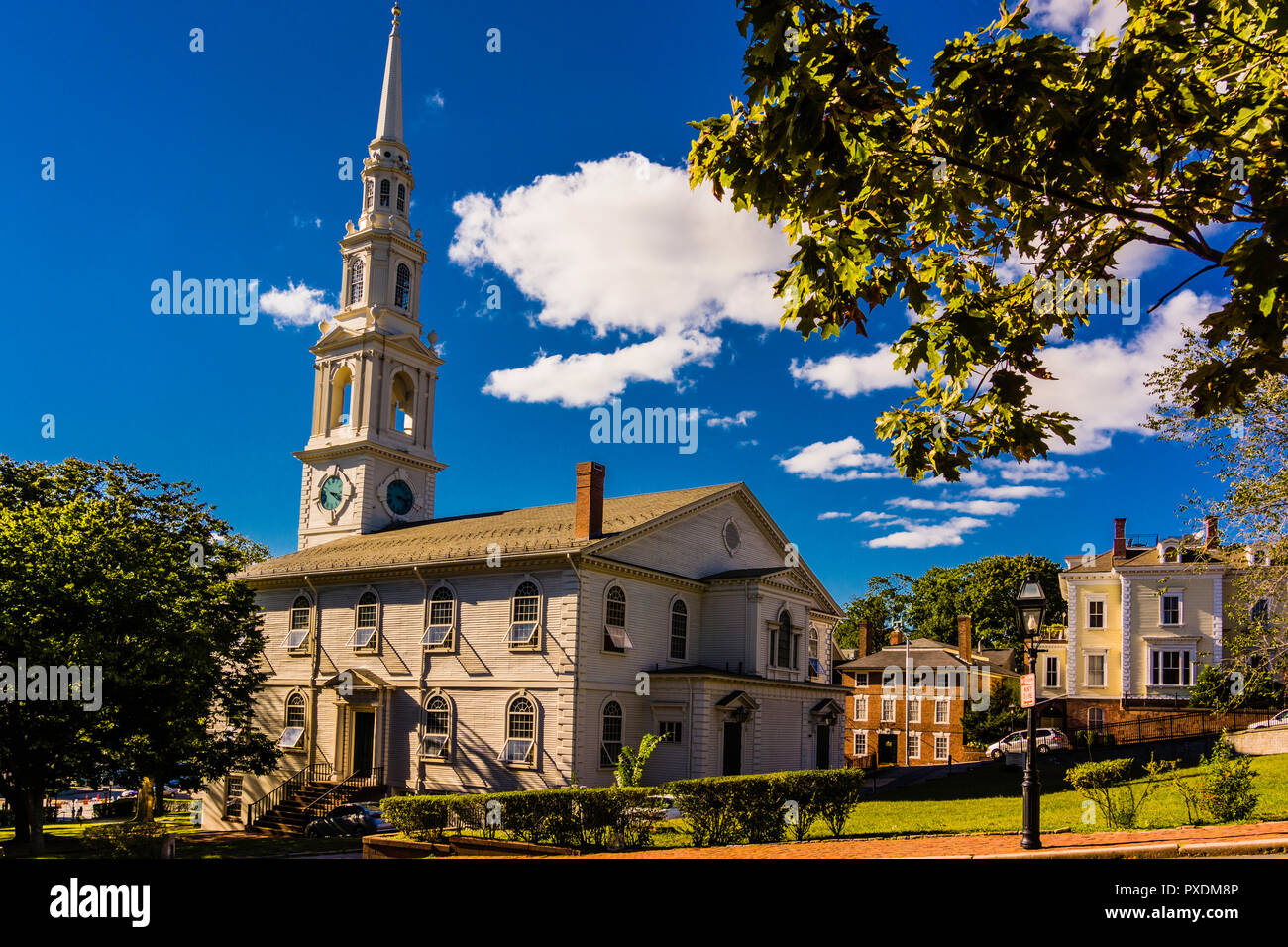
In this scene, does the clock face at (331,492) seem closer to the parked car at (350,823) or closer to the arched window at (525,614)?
the arched window at (525,614)

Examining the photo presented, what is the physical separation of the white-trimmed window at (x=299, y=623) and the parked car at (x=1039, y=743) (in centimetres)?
3213

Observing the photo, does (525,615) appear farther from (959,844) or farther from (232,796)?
(959,844)

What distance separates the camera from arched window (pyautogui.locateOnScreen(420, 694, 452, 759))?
33.0 m

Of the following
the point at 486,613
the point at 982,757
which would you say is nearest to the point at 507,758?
the point at 486,613

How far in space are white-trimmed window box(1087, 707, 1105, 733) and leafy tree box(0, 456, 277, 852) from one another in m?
45.1

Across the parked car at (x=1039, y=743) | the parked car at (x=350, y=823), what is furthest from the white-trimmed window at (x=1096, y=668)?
the parked car at (x=350, y=823)

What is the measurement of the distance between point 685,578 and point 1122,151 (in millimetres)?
28401

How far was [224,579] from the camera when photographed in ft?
112

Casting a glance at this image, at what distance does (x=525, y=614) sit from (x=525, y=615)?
3 cm

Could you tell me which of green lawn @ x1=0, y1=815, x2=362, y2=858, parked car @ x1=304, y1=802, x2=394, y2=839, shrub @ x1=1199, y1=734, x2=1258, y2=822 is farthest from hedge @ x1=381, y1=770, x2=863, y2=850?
parked car @ x1=304, y1=802, x2=394, y2=839

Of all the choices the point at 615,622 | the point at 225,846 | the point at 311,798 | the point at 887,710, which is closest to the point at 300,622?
the point at 311,798

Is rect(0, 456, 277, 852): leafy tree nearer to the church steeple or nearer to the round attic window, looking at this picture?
the church steeple

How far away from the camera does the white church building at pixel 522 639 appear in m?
31.4

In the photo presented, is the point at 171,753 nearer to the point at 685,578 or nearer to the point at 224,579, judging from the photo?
the point at 224,579
